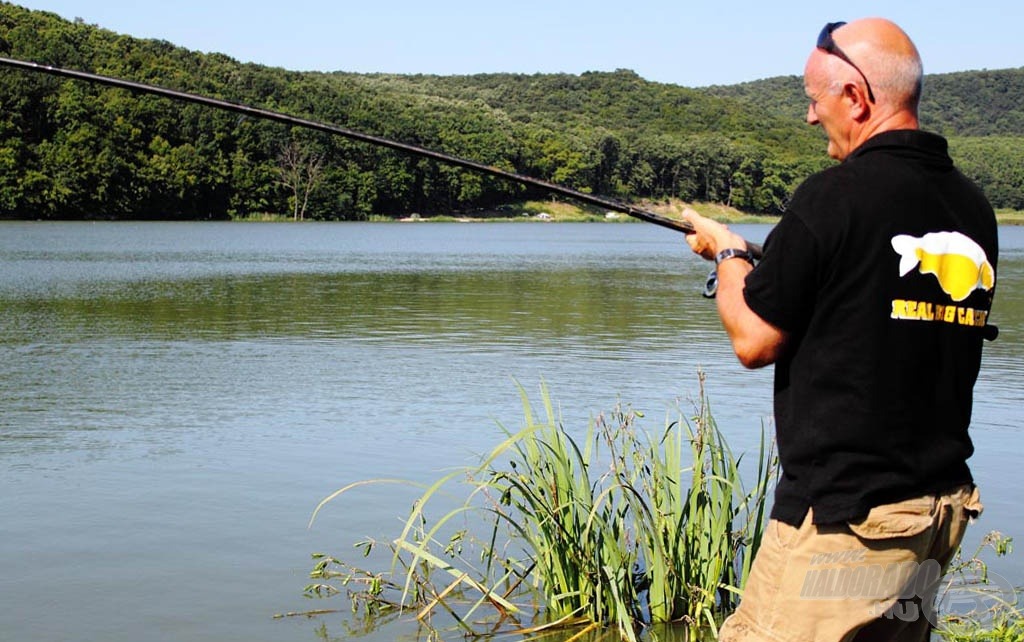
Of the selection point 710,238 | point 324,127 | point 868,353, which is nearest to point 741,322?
point 868,353

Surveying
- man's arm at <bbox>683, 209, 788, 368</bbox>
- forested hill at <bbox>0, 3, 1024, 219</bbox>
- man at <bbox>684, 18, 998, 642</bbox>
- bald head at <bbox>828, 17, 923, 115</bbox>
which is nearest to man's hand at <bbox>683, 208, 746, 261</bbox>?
man's arm at <bbox>683, 209, 788, 368</bbox>

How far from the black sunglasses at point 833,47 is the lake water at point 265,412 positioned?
3383 mm

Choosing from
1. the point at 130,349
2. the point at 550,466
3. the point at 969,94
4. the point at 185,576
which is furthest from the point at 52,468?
the point at 969,94

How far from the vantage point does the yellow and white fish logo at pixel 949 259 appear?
7.31ft

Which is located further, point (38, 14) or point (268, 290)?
point (38, 14)

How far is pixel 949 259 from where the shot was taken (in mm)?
2285

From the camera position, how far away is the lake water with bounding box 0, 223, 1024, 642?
5.70 metres

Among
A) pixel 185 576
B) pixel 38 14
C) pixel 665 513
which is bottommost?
pixel 185 576

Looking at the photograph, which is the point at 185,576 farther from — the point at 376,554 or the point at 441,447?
the point at 441,447

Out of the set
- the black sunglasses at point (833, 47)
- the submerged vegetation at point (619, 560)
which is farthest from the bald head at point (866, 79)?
the submerged vegetation at point (619, 560)

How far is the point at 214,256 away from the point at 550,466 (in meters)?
33.6

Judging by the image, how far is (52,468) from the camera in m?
7.86

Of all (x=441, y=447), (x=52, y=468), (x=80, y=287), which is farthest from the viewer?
(x=80, y=287)

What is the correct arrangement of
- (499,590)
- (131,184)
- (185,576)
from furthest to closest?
(131,184), (185,576), (499,590)
